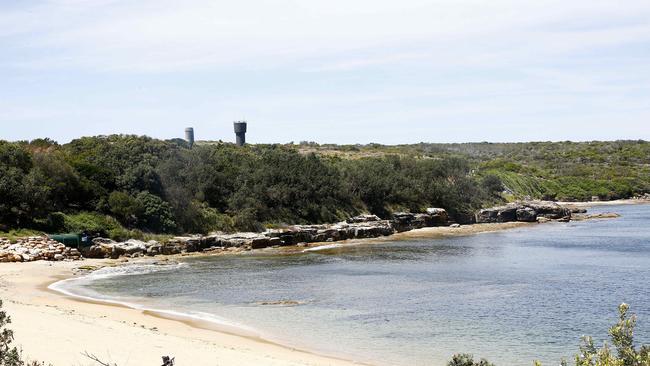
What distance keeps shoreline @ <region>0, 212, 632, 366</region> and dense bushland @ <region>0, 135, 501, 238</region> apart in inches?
674

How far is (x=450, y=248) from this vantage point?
5631 cm

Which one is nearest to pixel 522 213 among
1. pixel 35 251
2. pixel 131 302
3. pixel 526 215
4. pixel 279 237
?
pixel 526 215

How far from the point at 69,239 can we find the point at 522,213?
183 ft

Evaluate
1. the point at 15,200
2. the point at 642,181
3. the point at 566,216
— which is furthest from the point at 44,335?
the point at 642,181

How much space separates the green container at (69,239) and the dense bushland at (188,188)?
164cm

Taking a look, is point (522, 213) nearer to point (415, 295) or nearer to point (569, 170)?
point (569, 170)

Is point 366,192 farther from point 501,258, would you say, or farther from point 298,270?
point 298,270

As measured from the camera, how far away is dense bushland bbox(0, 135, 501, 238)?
1987 inches

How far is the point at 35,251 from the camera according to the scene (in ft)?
145

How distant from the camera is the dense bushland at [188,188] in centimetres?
5047

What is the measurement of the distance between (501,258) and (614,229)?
85.6 ft

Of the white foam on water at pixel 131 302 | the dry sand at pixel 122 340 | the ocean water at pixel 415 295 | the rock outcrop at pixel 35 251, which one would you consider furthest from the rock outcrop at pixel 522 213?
the dry sand at pixel 122 340

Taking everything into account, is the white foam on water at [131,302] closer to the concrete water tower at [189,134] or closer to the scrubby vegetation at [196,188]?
the scrubby vegetation at [196,188]

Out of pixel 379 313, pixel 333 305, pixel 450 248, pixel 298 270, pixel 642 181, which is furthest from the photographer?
pixel 642 181
